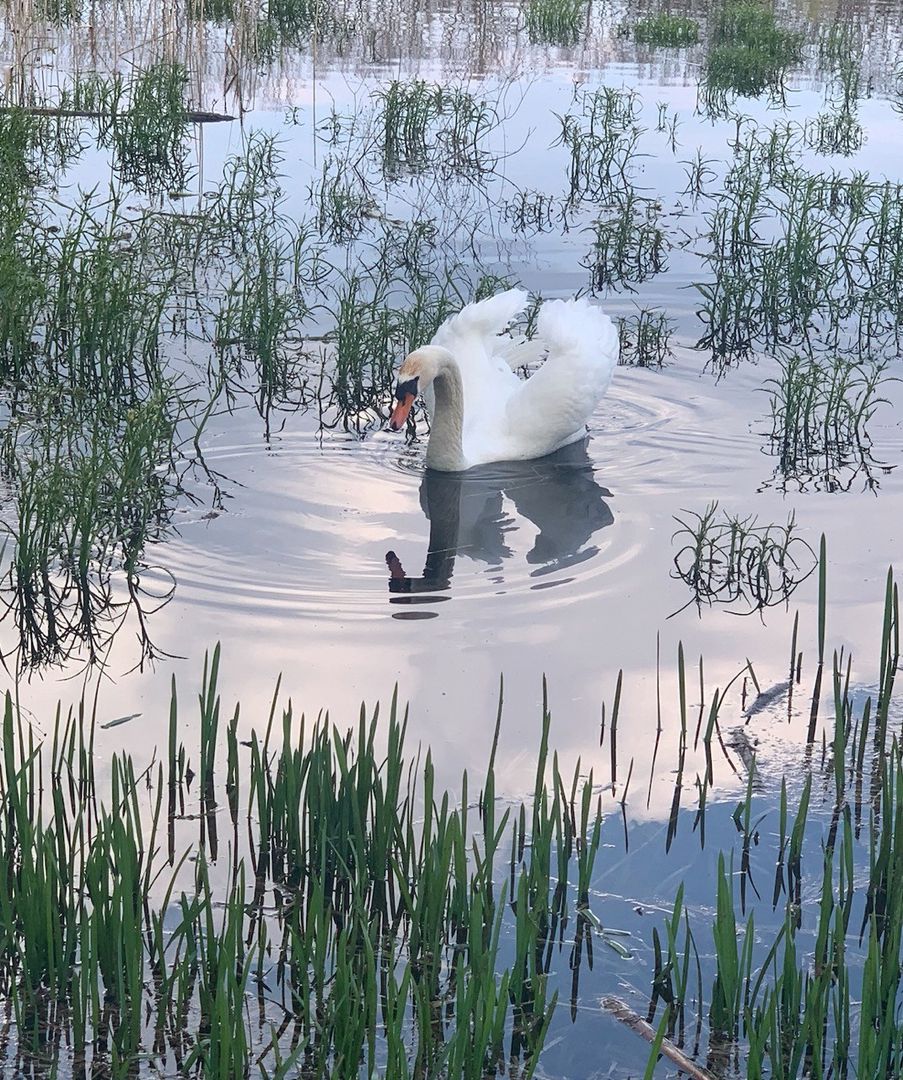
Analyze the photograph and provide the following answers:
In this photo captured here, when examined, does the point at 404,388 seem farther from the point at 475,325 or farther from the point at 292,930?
the point at 292,930

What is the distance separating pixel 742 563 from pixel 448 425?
168 centimetres

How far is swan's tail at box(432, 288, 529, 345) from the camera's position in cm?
823

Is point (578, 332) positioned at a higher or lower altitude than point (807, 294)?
lower

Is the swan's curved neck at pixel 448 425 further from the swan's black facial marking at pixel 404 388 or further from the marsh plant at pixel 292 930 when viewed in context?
the marsh plant at pixel 292 930

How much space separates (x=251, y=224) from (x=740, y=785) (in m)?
7.05

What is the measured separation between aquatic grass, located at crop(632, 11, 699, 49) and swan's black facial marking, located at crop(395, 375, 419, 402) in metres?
13.2

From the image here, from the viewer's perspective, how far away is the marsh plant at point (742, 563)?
6320mm

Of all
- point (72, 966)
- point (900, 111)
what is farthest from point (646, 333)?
point (900, 111)

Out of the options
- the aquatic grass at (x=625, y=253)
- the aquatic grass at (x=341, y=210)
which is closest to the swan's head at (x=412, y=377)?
the aquatic grass at (x=625, y=253)

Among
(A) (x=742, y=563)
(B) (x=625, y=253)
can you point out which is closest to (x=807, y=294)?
(B) (x=625, y=253)

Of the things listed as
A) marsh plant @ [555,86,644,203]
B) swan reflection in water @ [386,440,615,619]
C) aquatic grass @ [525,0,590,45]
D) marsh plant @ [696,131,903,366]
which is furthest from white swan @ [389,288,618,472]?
aquatic grass @ [525,0,590,45]

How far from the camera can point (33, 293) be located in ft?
25.0

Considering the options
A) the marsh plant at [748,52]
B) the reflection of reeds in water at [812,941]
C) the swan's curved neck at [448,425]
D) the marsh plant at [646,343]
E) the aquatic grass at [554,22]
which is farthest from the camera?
the aquatic grass at [554,22]

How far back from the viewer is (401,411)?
24.7 feet
